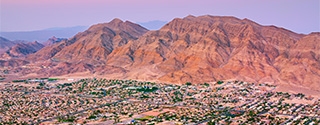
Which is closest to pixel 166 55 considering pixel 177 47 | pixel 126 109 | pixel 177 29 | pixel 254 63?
pixel 177 47

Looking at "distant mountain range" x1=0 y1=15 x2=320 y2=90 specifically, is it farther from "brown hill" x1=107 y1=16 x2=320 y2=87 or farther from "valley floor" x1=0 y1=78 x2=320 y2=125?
"valley floor" x1=0 y1=78 x2=320 y2=125

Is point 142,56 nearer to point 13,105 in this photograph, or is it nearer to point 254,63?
point 254,63

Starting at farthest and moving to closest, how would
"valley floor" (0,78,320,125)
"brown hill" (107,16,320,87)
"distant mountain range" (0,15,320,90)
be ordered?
1. "distant mountain range" (0,15,320,90)
2. "brown hill" (107,16,320,87)
3. "valley floor" (0,78,320,125)

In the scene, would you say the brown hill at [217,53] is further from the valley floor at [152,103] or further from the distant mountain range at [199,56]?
the valley floor at [152,103]

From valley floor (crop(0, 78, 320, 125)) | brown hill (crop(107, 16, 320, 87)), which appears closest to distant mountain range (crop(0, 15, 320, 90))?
brown hill (crop(107, 16, 320, 87))

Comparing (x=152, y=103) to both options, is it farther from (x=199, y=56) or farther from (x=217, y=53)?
(x=217, y=53)

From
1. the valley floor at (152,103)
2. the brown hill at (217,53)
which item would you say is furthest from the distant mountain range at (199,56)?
the valley floor at (152,103)

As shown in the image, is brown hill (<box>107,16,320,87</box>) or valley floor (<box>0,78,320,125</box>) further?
brown hill (<box>107,16,320,87</box>)

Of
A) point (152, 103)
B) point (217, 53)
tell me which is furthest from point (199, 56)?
point (152, 103)

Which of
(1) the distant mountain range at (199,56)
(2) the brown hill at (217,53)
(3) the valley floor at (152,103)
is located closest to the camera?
(3) the valley floor at (152,103)
